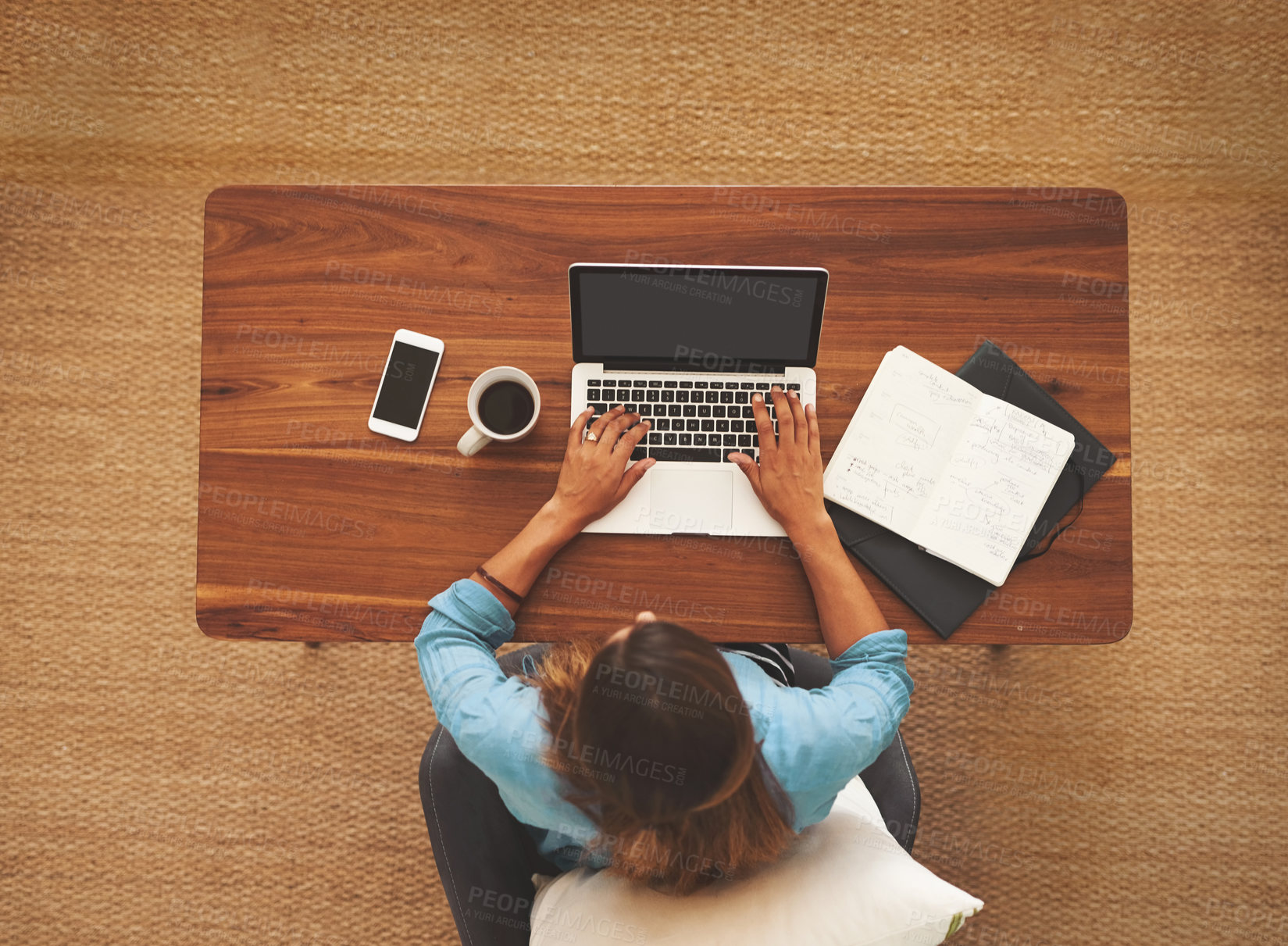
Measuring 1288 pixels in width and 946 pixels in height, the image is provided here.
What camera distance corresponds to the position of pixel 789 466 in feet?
3.32

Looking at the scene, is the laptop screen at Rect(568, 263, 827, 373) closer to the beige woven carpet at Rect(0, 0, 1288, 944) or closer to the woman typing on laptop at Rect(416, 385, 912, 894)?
the woman typing on laptop at Rect(416, 385, 912, 894)

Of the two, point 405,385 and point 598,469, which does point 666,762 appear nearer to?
point 598,469

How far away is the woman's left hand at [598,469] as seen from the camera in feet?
3.27

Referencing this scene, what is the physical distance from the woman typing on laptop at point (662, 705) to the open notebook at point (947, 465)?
0.08 metres

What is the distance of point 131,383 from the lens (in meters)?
1.65

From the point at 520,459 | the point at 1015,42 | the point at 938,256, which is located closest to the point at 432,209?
the point at 520,459

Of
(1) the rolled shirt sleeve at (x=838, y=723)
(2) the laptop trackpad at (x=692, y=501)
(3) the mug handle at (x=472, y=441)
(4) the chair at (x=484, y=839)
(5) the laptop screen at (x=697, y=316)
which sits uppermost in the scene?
(5) the laptop screen at (x=697, y=316)

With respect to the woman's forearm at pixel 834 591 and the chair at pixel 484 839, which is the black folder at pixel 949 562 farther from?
the chair at pixel 484 839

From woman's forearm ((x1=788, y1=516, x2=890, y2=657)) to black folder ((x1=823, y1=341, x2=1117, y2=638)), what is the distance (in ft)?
0.12

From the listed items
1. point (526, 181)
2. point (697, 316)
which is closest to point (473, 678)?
point (697, 316)

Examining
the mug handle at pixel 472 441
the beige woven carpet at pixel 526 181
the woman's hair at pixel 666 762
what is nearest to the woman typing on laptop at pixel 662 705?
the woman's hair at pixel 666 762

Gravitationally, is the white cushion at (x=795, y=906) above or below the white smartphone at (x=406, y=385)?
below

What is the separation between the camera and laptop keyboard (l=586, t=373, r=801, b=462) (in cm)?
104

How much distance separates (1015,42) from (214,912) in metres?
2.51
